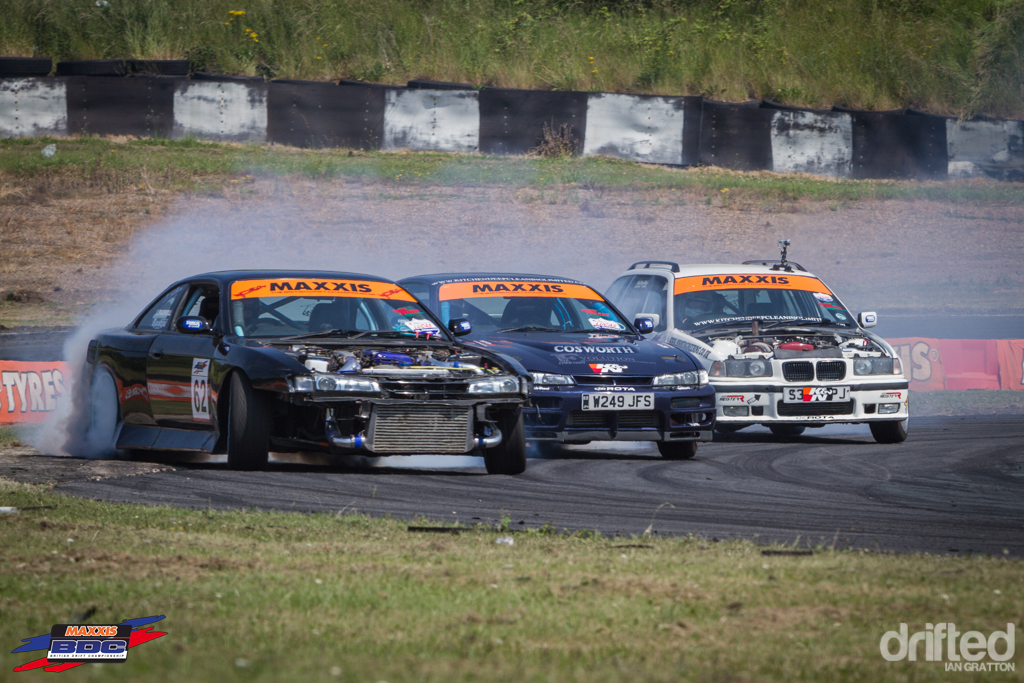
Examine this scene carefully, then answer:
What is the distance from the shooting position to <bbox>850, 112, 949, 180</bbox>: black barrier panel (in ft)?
75.7

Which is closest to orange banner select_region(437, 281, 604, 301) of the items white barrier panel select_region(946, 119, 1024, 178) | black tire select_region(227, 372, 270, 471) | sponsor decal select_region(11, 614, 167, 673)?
black tire select_region(227, 372, 270, 471)

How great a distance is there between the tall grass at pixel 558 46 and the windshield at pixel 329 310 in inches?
566

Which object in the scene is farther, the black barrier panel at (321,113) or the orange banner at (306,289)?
the black barrier panel at (321,113)

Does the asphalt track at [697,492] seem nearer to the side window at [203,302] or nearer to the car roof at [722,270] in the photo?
the side window at [203,302]

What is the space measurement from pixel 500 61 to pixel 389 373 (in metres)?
17.3

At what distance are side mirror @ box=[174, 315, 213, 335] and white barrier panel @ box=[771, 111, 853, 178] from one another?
15980 millimetres

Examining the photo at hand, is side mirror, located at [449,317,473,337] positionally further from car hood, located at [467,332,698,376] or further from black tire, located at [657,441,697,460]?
black tire, located at [657,441,697,460]

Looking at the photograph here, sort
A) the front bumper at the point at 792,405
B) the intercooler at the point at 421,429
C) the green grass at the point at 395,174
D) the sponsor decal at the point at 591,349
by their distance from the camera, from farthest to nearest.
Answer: the green grass at the point at 395,174 < the front bumper at the point at 792,405 < the sponsor decal at the point at 591,349 < the intercooler at the point at 421,429

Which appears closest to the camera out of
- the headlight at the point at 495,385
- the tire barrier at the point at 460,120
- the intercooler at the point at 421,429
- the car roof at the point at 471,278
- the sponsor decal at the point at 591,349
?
the intercooler at the point at 421,429

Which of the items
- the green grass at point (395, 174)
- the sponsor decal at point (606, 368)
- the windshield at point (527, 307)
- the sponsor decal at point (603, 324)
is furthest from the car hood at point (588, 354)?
the green grass at point (395, 174)

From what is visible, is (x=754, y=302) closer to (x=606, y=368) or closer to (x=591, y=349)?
(x=591, y=349)

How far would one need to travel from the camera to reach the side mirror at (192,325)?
8.33 meters

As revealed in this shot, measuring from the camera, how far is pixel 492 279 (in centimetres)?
1118

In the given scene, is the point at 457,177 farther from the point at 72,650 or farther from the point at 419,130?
the point at 72,650
